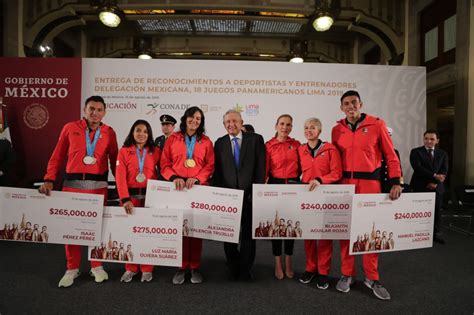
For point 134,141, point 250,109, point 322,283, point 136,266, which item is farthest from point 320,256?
point 250,109

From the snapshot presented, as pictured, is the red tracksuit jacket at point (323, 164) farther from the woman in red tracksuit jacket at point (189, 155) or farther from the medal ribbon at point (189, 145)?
the medal ribbon at point (189, 145)

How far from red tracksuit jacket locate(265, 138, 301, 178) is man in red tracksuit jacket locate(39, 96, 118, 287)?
1445 millimetres

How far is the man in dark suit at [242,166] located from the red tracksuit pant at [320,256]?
20.4 inches

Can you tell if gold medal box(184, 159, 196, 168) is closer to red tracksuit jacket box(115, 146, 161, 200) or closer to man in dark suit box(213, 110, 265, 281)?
man in dark suit box(213, 110, 265, 281)

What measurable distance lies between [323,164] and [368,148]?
0.36m

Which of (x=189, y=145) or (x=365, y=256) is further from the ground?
(x=189, y=145)

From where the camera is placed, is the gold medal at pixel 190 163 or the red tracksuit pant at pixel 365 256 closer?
the red tracksuit pant at pixel 365 256

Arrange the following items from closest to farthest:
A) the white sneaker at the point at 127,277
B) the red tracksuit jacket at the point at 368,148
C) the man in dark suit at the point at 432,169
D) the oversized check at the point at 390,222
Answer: the oversized check at the point at 390,222, the red tracksuit jacket at the point at 368,148, the white sneaker at the point at 127,277, the man in dark suit at the point at 432,169

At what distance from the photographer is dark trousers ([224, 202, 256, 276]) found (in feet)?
8.11

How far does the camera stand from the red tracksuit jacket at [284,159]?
2.54m

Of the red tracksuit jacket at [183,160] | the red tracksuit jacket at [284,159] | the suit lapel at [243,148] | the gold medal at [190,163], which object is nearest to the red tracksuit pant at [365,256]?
the red tracksuit jacket at [284,159]

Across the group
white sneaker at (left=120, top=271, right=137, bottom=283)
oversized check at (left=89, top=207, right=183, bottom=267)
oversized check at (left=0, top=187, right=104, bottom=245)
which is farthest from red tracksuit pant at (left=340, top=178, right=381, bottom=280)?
oversized check at (left=0, top=187, right=104, bottom=245)

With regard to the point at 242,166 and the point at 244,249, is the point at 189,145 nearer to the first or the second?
the point at 242,166

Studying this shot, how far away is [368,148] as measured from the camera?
2.22 meters
